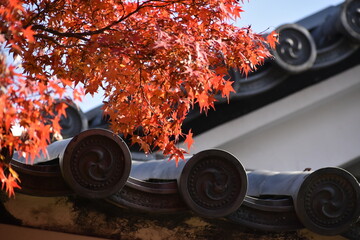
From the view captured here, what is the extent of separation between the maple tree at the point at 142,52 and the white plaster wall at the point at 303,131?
4473 millimetres

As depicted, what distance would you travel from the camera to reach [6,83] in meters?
3.60

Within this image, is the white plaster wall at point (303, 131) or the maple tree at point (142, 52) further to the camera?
the white plaster wall at point (303, 131)

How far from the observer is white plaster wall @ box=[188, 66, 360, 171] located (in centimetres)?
954

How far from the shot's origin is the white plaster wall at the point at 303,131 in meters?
9.54

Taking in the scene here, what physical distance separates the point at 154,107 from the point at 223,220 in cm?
110

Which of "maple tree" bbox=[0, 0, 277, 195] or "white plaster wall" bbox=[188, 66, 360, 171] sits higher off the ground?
"maple tree" bbox=[0, 0, 277, 195]

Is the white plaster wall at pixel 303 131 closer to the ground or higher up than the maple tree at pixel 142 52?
closer to the ground

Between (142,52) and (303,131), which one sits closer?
(142,52)

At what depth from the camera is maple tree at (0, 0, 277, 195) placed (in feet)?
14.4

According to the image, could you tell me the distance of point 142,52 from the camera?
4492 mm

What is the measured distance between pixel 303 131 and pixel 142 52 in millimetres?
5977

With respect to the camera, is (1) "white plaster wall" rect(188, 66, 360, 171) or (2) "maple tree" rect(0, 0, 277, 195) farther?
(1) "white plaster wall" rect(188, 66, 360, 171)

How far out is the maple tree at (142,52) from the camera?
4.40m

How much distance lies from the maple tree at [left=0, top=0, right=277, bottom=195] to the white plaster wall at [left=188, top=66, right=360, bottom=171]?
447cm
